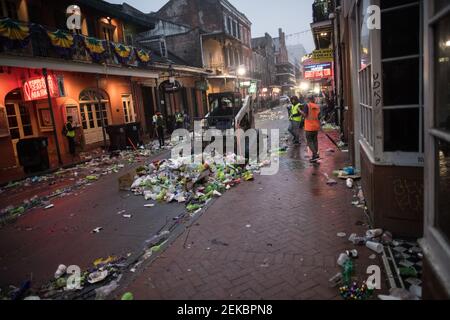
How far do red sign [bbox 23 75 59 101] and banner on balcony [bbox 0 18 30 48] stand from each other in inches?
59.5

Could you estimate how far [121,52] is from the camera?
16.1 meters

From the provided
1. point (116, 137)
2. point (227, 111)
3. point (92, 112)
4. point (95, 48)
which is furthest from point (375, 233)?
point (92, 112)

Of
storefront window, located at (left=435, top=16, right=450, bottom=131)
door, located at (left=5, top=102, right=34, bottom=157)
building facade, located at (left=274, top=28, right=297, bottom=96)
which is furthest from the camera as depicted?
building facade, located at (left=274, top=28, right=297, bottom=96)

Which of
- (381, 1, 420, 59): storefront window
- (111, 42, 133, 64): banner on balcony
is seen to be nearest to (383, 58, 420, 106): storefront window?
(381, 1, 420, 59): storefront window

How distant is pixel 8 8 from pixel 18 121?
4570 millimetres

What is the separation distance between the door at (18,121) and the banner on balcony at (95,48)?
3769 mm

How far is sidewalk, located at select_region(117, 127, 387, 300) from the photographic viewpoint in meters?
3.34

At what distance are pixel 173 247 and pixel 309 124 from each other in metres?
5.56

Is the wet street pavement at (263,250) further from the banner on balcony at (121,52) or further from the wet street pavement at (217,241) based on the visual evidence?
the banner on balcony at (121,52)

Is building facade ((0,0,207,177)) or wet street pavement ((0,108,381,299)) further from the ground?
building facade ((0,0,207,177))

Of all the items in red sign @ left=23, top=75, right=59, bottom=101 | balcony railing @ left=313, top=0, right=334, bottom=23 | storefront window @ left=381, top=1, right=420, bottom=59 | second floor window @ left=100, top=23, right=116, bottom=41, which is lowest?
storefront window @ left=381, top=1, right=420, bottom=59

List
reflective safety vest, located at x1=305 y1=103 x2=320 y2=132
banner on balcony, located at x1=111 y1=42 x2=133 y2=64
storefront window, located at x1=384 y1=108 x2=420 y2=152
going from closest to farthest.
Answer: storefront window, located at x1=384 y1=108 x2=420 y2=152, reflective safety vest, located at x1=305 y1=103 x2=320 y2=132, banner on balcony, located at x1=111 y1=42 x2=133 y2=64

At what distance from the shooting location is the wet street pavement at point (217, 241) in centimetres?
345

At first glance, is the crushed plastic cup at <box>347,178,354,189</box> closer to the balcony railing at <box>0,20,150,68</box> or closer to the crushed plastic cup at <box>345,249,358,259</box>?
the crushed plastic cup at <box>345,249,358,259</box>
